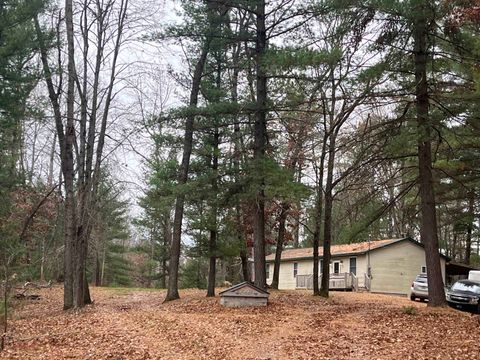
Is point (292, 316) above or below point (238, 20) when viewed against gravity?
below

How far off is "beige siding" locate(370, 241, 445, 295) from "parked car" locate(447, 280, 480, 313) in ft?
36.5

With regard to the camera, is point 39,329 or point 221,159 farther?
point 221,159

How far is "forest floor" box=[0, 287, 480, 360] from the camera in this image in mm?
8438

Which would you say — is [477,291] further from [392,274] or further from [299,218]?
[392,274]

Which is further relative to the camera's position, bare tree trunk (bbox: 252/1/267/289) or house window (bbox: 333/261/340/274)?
house window (bbox: 333/261/340/274)

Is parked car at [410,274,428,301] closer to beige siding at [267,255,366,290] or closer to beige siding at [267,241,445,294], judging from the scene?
beige siding at [267,241,445,294]

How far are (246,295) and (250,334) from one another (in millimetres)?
4373

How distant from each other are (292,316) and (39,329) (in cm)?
634

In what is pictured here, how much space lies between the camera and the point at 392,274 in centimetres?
3056

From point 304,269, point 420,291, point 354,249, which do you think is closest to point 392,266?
point 354,249

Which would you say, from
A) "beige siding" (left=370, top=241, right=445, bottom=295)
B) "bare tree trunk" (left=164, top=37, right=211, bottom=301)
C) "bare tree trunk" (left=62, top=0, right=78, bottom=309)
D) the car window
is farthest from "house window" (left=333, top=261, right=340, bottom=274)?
"bare tree trunk" (left=62, top=0, right=78, bottom=309)

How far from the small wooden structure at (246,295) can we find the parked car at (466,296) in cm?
839

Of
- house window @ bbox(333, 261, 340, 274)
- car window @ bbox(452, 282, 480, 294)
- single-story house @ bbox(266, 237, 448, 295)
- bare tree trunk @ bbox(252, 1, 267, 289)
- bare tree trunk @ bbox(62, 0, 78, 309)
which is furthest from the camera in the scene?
house window @ bbox(333, 261, 340, 274)

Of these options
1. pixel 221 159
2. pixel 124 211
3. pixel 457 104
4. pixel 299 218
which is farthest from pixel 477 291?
pixel 124 211
